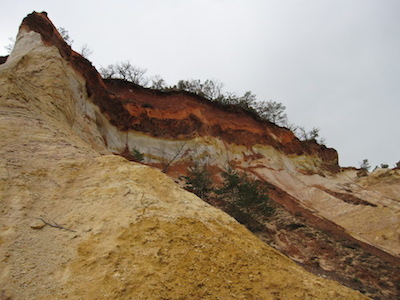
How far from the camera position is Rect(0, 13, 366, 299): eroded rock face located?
2.65 metres

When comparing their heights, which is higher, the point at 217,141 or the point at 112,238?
the point at 217,141

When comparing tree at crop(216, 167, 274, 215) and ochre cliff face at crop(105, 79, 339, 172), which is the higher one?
ochre cliff face at crop(105, 79, 339, 172)

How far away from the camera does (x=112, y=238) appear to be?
320cm

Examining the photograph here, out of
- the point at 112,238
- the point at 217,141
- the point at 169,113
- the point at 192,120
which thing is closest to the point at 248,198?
the point at 217,141

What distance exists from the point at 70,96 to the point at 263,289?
9114 mm

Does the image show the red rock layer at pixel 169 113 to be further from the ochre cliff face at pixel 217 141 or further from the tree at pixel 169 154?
the tree at pixel 169 154

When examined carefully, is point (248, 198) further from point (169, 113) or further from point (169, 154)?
point (169, 113)

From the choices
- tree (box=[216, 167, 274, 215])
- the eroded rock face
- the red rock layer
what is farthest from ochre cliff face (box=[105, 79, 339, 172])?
the eroded rock face

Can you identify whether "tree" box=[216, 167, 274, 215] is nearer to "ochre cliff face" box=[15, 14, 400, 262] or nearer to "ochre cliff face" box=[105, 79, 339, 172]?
"ochre cliff face" box=[15, 14, 400, 262]

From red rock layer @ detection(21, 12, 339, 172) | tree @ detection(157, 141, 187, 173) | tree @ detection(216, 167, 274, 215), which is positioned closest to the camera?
tree @ detection(216, 167, 274, 215)

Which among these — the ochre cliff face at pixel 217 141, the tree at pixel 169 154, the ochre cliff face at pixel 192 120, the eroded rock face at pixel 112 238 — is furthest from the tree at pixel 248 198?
the eroded rock face at pixel 112 238

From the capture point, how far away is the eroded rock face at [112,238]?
265cm

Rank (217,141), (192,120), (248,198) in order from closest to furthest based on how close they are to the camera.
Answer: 1. (248,198)
2. (192,120)
3. (217,141)

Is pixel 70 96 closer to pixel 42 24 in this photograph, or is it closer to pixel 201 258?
pixel 42 24
